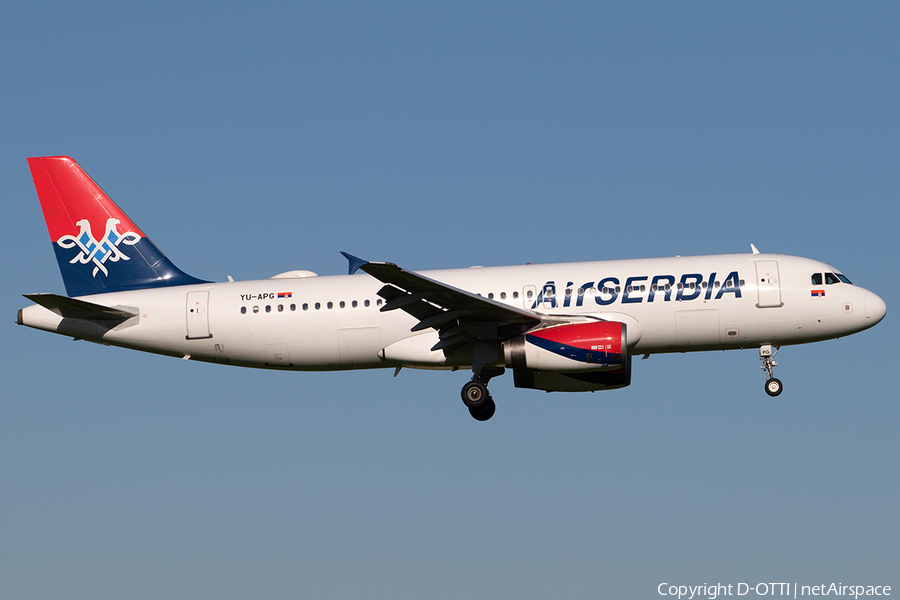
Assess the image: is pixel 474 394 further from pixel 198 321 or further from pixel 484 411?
pixel 198 321

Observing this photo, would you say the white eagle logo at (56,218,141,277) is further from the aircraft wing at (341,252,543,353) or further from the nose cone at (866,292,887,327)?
the nose cone at (866,292,887,327)

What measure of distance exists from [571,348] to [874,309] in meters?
9.41

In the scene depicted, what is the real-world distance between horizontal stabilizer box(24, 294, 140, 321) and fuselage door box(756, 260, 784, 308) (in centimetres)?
1916

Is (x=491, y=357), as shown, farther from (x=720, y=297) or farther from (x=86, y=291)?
(x=86, y=291)

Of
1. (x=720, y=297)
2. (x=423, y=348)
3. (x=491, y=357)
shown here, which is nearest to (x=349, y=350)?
(x=423, y=348)

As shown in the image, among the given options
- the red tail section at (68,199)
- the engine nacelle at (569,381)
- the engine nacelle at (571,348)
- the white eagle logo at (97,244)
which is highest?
the red tail section at (68,199)

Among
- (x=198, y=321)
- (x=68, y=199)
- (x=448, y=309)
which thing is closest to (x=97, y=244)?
(x=68, y=199)

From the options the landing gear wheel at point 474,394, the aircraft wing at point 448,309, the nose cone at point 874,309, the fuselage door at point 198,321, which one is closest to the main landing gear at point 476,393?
the landing gear wheel at point 474,394

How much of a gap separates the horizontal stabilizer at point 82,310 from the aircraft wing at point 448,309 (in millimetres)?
8148

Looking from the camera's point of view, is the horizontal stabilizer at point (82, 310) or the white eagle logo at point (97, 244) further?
the white eagle logo at point (97, 244)

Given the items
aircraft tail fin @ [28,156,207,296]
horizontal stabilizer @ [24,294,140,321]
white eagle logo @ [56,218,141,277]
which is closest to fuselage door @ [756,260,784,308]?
aircraft tail fin @ [28,156,207,296]

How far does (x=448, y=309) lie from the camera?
30500 millimetres

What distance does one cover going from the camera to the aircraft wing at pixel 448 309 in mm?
28781

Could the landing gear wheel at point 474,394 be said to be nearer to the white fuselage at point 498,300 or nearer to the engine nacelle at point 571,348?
the white fuselage at point 498,300
